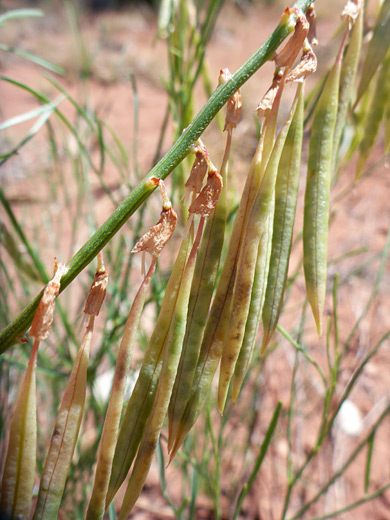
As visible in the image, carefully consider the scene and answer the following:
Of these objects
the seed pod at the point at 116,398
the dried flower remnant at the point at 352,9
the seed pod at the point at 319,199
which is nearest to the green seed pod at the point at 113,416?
the seed pod at the point at 116,398

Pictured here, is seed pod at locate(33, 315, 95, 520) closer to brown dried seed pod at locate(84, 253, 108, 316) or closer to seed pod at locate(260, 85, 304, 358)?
brown dried seed pod at locate(84, 253, 108, 316)

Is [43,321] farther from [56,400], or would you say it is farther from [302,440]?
[302,440]

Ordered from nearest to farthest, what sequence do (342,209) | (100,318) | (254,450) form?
1. (254,450)
2. (100,318)
3. (342,209)

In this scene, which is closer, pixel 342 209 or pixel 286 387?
pixel 286 387

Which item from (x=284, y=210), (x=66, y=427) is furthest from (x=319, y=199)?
(x=66, y=427)

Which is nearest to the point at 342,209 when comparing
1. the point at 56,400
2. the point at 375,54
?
the point at 56,400

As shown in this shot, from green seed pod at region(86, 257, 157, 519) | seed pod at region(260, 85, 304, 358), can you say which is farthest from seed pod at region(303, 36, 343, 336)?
green seed pod at region(86, 257, 157, 519)
